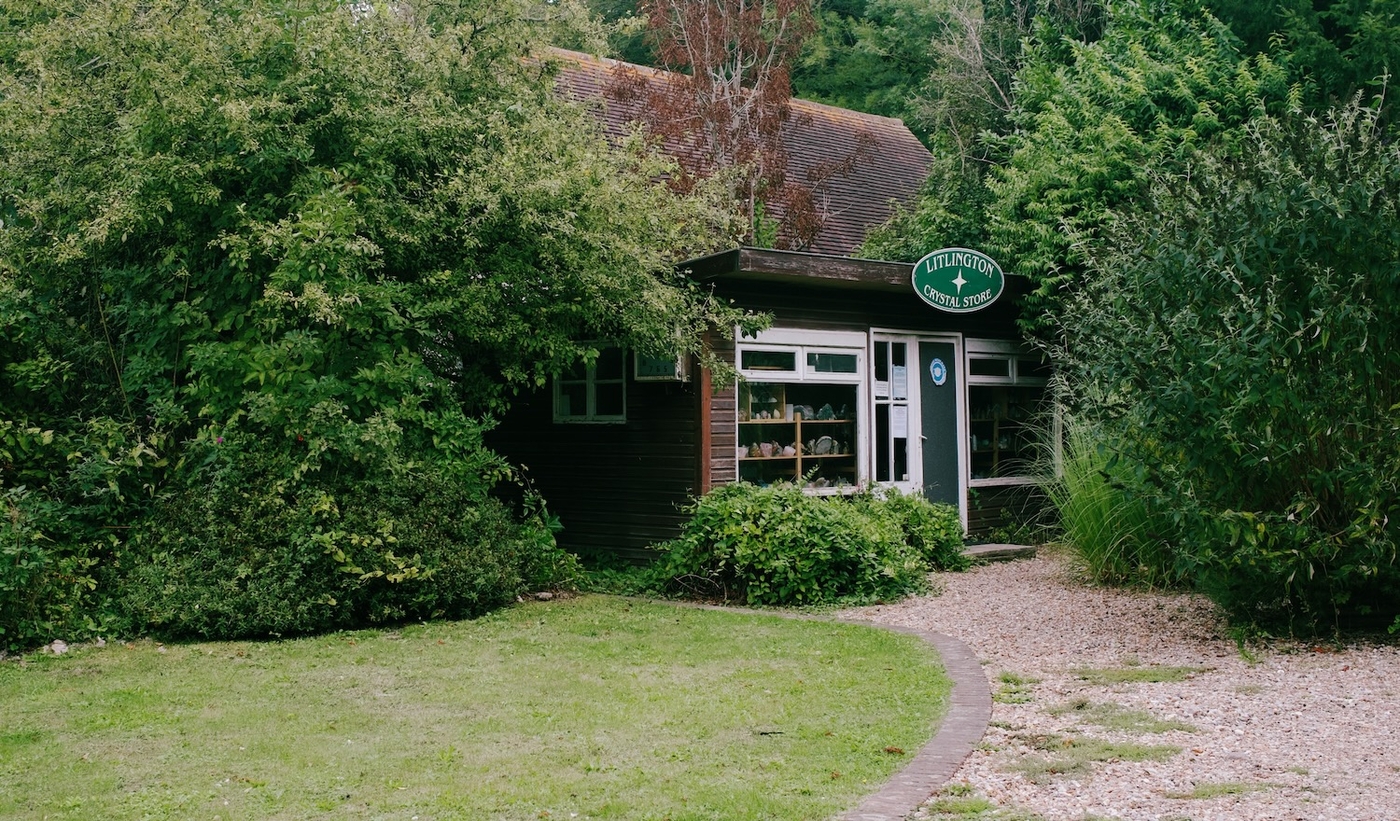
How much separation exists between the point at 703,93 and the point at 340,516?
9.25m

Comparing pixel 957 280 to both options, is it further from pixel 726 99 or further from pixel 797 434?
pixel 726 99

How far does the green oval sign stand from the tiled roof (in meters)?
4.41

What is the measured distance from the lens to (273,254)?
28.0 feet

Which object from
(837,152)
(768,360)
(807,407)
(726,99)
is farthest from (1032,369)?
(837,152)

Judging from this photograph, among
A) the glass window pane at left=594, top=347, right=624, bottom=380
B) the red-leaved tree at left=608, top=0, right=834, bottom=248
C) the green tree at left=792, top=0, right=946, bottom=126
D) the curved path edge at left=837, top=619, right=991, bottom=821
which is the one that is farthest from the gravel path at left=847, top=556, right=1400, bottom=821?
the green tree at left=792, top=0, right=946, bottom=126

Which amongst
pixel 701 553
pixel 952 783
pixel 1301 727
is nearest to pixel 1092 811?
pixel 952 783

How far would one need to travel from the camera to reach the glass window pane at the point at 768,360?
11523 millimetres

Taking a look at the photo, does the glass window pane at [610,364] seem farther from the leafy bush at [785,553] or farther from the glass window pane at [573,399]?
the leafy bush at [785,553]

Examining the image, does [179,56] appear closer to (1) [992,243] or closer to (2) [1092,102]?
(1) [992,243]

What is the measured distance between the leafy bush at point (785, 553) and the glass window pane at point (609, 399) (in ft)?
6.88

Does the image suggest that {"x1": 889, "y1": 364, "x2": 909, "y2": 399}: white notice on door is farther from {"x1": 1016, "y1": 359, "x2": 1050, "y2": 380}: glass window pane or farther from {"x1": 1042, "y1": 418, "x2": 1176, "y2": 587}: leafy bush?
{"x1": 1042, "y1": 418, "x2": 1176, "y2": 587}: leafy bush

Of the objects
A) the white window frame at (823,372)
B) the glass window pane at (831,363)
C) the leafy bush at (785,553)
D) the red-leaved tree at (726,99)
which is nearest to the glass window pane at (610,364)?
the white window frame at (823,372)

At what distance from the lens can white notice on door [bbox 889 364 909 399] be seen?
12805mm

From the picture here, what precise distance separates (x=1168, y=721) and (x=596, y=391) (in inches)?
Answer: 304
